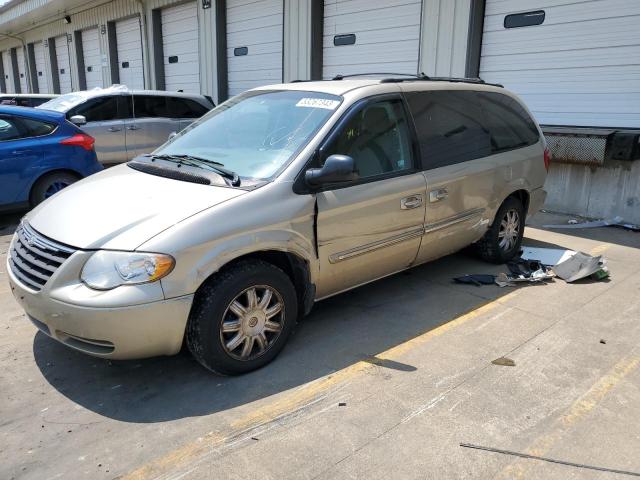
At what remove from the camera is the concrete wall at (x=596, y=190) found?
7.35 m

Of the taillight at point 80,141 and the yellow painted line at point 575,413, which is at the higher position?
→ the taillight at point 80,141

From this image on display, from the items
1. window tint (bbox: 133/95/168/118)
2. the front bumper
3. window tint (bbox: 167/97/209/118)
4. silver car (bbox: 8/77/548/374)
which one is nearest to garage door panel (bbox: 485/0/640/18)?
silver car (bbox: 8/77/548/374)

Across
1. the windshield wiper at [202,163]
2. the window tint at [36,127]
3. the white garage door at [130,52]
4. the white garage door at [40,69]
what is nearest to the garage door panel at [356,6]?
the window tint at [36,127]

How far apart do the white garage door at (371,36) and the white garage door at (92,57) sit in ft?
40.0

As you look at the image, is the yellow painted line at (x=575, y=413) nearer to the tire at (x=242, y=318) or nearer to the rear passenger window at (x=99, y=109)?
the tire at (x=242, y=318)

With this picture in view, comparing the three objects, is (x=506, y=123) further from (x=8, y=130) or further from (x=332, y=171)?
(x=8, y=130)

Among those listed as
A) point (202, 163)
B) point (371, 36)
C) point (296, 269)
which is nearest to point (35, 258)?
point (202, 163)

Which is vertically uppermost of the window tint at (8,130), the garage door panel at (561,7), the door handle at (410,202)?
the garage door panel at (561,7)

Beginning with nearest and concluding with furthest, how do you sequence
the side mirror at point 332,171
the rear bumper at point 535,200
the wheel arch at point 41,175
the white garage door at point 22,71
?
the side mirror at point 332,171 → the rear bumper at point 535,200 → the wheel arch at point 41,175 → the white garage door at point 22,71

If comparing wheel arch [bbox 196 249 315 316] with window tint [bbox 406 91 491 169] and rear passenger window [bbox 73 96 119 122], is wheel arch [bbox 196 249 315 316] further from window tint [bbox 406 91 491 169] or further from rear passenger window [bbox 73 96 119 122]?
rear passenger window [bbox 73 96 119 122]

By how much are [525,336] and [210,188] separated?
2493mm

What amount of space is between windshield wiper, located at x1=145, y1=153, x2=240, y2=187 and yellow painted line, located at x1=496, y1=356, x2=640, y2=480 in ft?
7.24

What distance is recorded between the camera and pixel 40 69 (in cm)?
2606

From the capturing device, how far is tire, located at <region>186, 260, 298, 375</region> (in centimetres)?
306
